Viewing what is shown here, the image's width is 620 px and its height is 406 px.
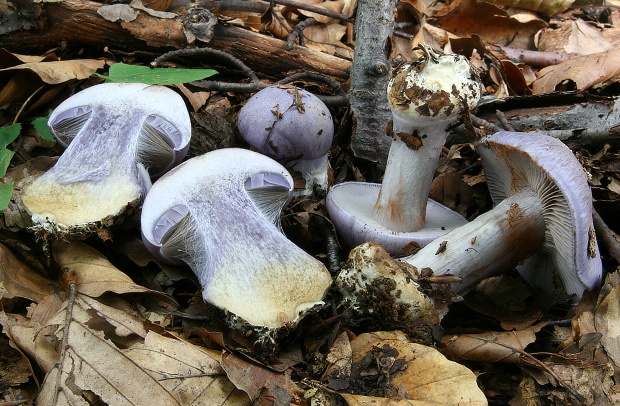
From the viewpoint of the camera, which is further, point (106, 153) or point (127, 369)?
point (106, 153)

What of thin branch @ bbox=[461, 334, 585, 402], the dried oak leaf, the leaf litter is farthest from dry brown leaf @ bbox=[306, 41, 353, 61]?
thin branch @ bbox=[461, 334, 585, 402]

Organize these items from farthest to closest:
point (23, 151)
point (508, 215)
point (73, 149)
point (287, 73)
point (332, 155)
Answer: point (287, 73) < point (332, 155) < point (23, 151) < point (73, 149) < point (508, 215)

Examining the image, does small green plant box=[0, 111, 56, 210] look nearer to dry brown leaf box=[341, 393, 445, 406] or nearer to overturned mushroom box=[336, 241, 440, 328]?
overturned mushroom box=[336, 241, 440, 328]

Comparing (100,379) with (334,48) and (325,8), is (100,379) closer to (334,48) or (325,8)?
(334,48)

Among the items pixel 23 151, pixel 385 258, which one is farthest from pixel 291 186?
pixel 23 151

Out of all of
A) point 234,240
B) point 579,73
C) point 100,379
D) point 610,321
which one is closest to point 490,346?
point 610,321

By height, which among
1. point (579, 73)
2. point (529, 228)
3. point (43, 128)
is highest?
point (579, 73)

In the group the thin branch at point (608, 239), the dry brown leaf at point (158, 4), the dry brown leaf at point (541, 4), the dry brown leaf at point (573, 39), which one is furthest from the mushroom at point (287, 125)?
the dry brown leaf at point (541, 4)

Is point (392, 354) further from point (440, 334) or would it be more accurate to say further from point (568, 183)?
point (568, 183)
